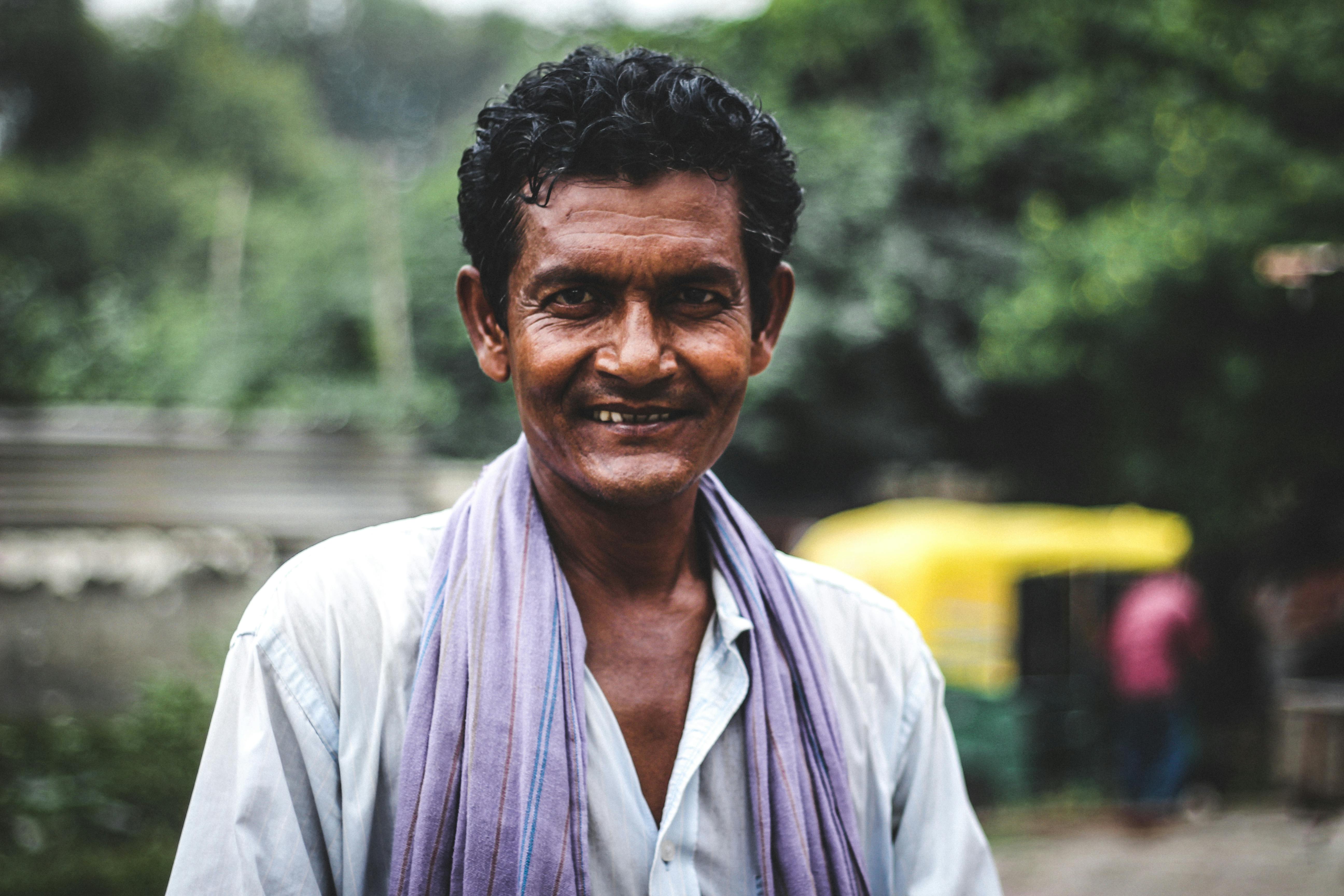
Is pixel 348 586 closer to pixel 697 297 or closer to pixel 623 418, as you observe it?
pixel 623 418

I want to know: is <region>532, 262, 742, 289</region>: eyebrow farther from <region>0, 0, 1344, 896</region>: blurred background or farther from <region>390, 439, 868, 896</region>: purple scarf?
<region>0, 0, 1344, 896</region>: blurred background

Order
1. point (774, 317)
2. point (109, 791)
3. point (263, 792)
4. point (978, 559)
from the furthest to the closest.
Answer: point (978, 559)
point (109, 791)
point (774, 317)
point (263, 792)

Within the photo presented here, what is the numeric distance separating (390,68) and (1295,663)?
→ 32.7 m

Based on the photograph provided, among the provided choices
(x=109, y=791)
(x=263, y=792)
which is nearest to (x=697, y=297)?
(x=263, y=792)

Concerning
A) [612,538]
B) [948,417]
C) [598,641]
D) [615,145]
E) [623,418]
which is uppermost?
[948,417]

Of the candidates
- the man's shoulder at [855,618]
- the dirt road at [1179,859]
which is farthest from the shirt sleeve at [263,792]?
the dirt road at [1179,859]

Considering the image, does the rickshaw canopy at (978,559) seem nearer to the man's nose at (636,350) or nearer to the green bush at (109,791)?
the green bush at (109,791)

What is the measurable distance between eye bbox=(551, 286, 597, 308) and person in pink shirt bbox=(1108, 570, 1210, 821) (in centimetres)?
809

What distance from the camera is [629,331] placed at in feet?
5.28

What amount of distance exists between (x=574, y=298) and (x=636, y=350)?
0.13 m

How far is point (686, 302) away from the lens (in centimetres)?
167

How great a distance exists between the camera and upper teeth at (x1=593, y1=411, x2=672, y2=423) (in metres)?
1.63

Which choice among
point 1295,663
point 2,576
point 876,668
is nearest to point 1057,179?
point 1295,663

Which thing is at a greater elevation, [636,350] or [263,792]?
[636,350]
